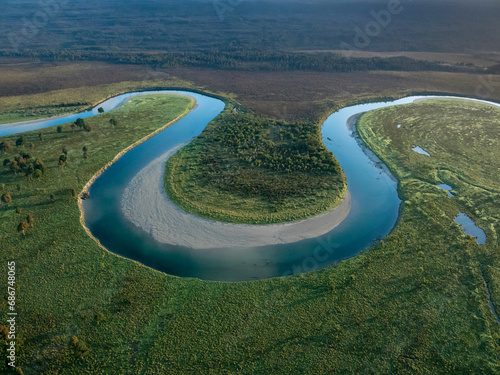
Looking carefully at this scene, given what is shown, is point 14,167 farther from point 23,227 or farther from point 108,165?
point 23,227

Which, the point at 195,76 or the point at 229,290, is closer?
the point at 229,290

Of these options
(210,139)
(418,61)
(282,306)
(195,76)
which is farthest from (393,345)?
(418,61)

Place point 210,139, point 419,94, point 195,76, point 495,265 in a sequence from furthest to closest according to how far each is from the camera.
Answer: point 195,76, point 419,94, point 210,139, point 495,265

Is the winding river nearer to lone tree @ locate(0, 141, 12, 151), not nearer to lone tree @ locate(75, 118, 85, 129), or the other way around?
lone tree @ locate(75, 118, 85, 129)

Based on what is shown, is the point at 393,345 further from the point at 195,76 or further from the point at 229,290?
the point at 195,76

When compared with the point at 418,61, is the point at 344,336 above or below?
below

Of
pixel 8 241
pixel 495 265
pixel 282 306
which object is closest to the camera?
pixel 282 306

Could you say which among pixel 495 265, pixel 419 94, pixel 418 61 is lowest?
pixel 495 265

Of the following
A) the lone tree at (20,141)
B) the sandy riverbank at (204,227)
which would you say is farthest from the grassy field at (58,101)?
the sandy riverbank at (204,227)
